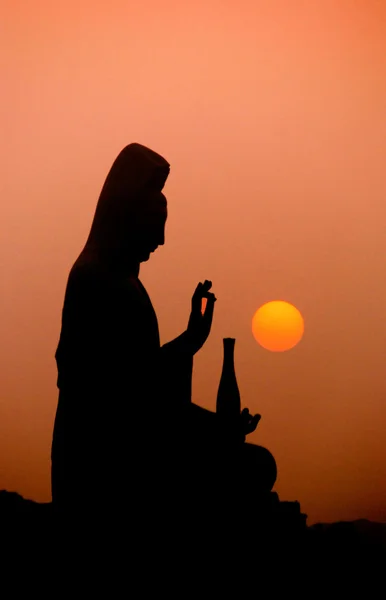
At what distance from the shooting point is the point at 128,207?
1.67 metres

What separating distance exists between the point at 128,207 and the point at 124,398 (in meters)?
0.44

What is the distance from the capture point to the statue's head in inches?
65.8

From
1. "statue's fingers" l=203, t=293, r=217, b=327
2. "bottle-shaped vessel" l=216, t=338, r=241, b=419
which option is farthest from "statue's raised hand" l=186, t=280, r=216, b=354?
"bottle-shaped vessel" l=216, t=338, r=241, b=419

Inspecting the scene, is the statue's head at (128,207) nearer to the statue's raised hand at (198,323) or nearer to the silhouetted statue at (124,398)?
the silhouetted statue at (124,398)

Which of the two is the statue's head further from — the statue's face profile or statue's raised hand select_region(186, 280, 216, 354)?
statue's raised hand select_region(186, 280, 216, 354)

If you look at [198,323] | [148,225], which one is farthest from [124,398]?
[148,225]

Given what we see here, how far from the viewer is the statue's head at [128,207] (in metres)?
1.67

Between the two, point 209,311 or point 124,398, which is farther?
point 209,311

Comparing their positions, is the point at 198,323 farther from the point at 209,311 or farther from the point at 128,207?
the point at 128,207

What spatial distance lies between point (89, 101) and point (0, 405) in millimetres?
1286

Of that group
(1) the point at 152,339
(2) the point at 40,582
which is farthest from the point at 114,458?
(2) the point at 40,582

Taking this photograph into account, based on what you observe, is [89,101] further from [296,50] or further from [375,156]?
[375,156]

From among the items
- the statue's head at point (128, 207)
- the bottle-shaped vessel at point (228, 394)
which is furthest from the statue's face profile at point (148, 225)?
the bottle-shaped vessel at point (228, 394)

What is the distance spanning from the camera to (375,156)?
2.98 m
